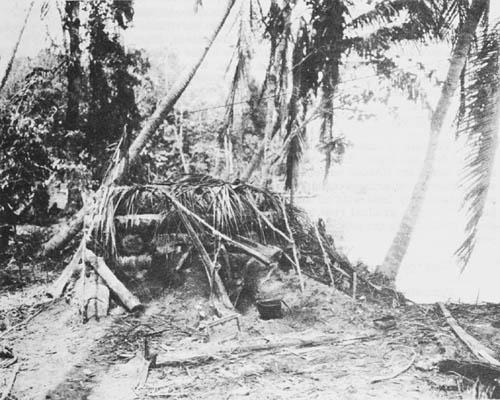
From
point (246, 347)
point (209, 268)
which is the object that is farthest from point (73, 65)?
point (246, 347)

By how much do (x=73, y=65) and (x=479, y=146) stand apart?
809 centimetres

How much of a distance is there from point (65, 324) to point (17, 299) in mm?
1621

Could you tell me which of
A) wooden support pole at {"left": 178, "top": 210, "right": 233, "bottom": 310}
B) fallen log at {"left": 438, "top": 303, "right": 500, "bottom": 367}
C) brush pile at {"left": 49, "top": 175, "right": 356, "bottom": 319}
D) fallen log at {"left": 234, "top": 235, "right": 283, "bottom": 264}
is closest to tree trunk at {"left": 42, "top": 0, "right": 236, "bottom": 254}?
brush pile at {"left": 49, "top": 175, "right": 356, "bottom": 319}

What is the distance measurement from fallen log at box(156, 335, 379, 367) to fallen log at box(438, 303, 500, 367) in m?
0.89

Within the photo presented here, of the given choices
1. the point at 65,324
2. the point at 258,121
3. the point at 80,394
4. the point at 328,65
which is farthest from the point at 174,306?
the point at 258,121

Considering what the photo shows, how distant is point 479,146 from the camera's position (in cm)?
494

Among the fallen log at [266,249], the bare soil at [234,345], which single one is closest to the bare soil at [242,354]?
the bare soil at [234,345]

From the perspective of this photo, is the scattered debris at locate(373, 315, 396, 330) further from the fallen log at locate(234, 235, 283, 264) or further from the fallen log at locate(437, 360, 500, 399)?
the fallen log at locate(234, 235, 283, 264)

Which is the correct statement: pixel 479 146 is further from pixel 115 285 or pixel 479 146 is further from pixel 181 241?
pixel 115 285

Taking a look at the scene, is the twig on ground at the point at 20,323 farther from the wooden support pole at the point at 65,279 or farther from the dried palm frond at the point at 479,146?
the dried palm frond at the point at 479,146

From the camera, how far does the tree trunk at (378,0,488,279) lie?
6.77m

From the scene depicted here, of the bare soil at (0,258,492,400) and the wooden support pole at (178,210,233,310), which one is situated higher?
the wooden support pole at (178,210,233,310)

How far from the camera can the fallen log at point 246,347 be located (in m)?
4.08

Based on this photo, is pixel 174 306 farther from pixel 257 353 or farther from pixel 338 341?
pixel 338 341
